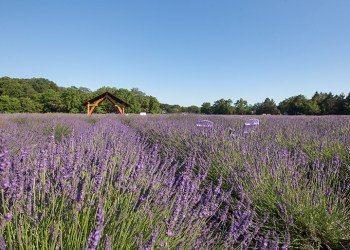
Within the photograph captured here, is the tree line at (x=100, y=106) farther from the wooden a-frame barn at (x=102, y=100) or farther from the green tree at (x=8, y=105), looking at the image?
the wooden a-frame barn at (x=102, y=100)

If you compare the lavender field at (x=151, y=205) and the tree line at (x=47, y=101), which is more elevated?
the tree line at (x=47, y=101)

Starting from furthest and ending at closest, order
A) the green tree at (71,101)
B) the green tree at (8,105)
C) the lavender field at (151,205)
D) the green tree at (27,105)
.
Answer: the green tree at (71,101) → the green tree at (27,105) → the green tree at (8,105) → the lavender field at (151,205)

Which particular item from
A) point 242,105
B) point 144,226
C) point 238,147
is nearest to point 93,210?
point 144,226

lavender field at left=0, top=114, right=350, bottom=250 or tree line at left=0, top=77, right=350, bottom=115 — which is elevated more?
tree line at left=0, top=77, right=350, bottom=115

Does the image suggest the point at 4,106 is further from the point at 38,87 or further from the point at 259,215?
the point at 259,215

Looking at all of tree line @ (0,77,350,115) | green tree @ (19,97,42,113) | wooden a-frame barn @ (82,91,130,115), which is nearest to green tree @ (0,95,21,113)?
tree line @ (0,77,350,115)

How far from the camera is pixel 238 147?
318cm

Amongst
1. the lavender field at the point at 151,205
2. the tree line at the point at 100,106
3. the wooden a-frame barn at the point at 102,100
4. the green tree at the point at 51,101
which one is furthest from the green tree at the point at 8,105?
the lavender field at the point at 151,205

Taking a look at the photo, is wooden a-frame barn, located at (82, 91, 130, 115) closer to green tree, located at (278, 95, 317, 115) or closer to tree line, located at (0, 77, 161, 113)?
tree line, located at (0, 77, 161, 113)

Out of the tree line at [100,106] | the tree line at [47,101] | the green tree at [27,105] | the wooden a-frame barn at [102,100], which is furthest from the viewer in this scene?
the green tree at [27,105]

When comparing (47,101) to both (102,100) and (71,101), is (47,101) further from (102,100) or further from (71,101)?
(102,100)

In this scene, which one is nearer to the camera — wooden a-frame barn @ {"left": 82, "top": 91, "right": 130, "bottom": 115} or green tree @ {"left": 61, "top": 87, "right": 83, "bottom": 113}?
wooden a-frame barn @ {"left": 82, "top": 91, "right": 130, "bottom": 115}

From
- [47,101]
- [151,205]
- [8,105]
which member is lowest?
[151,205]

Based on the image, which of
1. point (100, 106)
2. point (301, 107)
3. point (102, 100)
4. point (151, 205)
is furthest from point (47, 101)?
point (151, 205)
